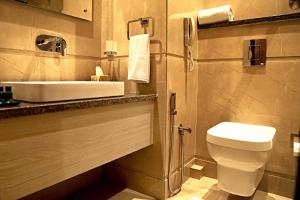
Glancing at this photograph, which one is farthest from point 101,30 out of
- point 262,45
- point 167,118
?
point 262,45

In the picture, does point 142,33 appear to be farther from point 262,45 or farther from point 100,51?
point 262,45

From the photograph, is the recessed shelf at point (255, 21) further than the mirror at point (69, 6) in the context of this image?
Yes

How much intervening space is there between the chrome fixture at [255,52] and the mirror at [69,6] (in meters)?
1.25

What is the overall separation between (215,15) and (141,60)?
0.76m

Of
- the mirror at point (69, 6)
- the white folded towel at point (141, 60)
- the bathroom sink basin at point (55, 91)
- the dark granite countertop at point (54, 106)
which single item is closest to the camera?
the dark granite countertop at point (54, 106)

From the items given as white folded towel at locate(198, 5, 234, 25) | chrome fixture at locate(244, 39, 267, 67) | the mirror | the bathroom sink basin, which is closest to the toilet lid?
chrome fixture at locate(244, 39, 267, 67)

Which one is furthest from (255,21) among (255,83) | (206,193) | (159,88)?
(206,193)

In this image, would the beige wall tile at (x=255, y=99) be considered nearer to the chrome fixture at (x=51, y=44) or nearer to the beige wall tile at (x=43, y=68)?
the beige wall tile at (x=43, y=68)

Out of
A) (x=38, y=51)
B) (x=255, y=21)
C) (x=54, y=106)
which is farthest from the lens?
(x=255, y=21)

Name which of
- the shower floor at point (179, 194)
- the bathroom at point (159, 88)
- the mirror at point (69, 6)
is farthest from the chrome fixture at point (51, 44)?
the shower floor at point (179, 194)

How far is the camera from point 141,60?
1480 millimetres

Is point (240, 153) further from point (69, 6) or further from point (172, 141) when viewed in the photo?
point (69, 6)

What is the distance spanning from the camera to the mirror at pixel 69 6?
4.46 feet

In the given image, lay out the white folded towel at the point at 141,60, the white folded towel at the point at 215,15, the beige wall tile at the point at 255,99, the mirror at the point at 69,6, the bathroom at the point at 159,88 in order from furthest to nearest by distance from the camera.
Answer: the white folded towel at the point at 215,15, the beige wall tile at the point at 255,99, the white folded towel at the point at 141,60, the mirror at the point at 69,6, the bathroom at the point at 159,88
